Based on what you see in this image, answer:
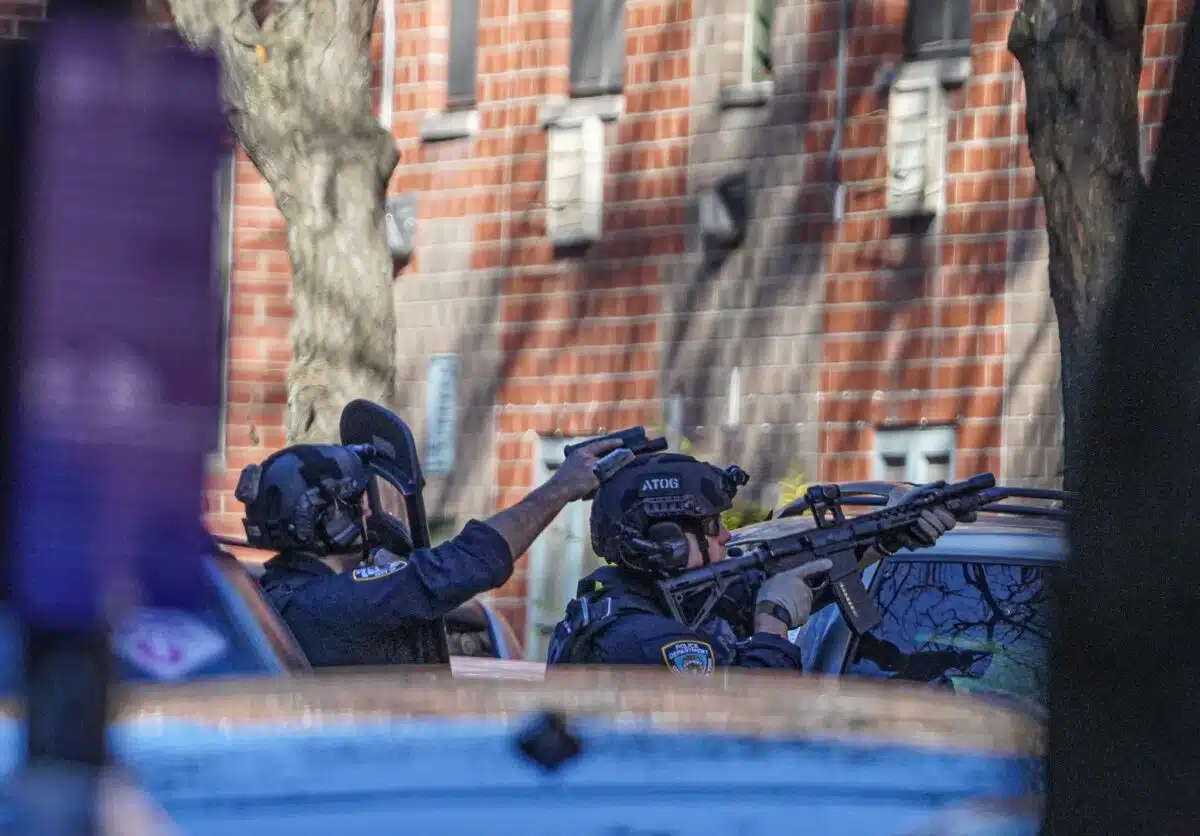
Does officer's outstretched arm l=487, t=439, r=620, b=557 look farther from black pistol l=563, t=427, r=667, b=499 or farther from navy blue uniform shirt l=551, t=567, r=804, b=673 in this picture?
navy blue uniform shirt l=551, t=567, r=804, b=673

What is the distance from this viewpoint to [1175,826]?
68.4 inches

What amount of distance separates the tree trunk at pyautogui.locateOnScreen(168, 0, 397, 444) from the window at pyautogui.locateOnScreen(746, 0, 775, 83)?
5304mm

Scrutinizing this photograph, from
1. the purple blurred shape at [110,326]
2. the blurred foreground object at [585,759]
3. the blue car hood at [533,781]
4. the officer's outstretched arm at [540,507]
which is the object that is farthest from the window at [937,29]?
the purple blurred shape at [110,326]

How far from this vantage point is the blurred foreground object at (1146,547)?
68.2 inches

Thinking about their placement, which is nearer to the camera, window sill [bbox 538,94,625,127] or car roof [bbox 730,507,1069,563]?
car roof [bbox 730,507,1069,563]

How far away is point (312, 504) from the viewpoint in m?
5.90

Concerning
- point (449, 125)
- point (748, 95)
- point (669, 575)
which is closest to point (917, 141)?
point (748, 95)

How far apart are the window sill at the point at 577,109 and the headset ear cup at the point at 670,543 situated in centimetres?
1051

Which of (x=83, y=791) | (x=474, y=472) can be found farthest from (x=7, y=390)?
(x=474, y=472)

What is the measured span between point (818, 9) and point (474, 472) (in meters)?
4.13

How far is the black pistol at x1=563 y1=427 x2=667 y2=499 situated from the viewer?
568 centimetres

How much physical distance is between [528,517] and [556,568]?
1068cm

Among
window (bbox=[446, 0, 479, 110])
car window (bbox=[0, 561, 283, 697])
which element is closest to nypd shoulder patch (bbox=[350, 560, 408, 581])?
car window (bbox=[0, 561, 283, 697])

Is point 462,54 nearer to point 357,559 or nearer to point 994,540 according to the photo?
point 357,559
